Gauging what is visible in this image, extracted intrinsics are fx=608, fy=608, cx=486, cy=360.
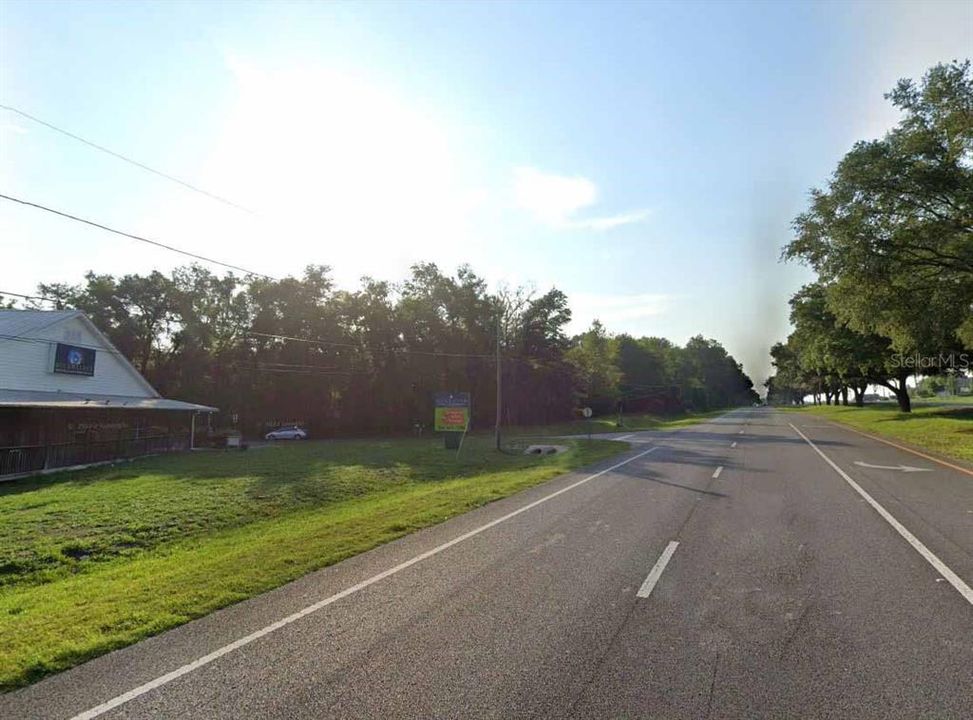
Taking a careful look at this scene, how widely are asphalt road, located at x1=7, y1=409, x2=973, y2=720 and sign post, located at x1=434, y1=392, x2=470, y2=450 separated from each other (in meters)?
21.8

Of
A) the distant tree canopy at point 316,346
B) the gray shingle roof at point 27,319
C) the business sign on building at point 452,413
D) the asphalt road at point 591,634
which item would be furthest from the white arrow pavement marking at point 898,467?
the distant tree canopy at point 316,346

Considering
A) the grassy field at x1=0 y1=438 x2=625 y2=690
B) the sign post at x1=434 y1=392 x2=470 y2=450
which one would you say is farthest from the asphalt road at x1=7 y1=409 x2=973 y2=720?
the sign post at x1=434 y1=392 x2=470 y2=450

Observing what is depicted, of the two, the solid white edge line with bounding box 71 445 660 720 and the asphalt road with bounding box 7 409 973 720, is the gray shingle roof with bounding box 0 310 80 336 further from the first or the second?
the solid white edge line with bounding box 71 445 660 720

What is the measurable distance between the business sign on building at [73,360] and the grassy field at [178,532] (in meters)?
8.56

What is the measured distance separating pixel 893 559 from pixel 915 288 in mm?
22993

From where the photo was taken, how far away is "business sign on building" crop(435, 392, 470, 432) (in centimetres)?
3200

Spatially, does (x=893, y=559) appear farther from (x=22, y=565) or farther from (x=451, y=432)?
(x=451, y=432)

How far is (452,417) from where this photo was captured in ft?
106

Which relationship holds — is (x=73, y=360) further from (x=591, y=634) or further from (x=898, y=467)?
(x=898, y=467)

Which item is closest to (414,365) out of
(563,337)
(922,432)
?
(563,337)

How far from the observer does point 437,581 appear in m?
6.98

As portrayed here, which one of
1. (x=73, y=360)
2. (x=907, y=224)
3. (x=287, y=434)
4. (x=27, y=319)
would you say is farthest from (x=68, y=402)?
(x=907, y=224)

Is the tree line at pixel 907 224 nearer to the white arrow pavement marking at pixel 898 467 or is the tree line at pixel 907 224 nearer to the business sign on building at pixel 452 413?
the white arrow pavement marking at pixel 898 467

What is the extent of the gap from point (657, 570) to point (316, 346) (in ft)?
170
